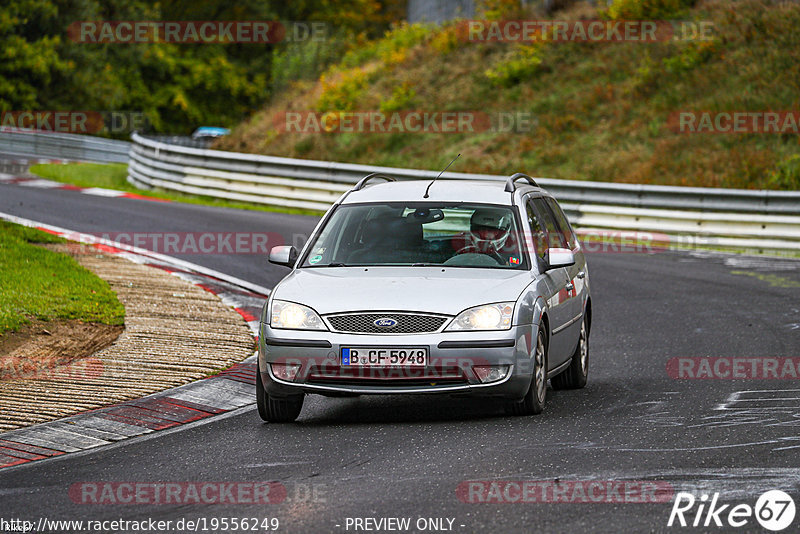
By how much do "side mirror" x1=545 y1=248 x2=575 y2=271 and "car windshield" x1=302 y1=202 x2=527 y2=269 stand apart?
203 mm

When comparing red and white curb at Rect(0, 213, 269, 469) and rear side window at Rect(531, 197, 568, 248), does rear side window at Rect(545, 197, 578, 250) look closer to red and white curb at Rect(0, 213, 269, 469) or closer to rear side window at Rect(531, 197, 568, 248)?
rear side window at Rect(531, 197, 568, 248)

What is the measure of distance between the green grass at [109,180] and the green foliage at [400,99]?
7.16m

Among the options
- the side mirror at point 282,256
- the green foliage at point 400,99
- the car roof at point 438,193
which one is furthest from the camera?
the green foliage at point 400,99

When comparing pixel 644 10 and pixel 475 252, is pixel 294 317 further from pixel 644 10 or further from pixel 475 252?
pixel 644 10

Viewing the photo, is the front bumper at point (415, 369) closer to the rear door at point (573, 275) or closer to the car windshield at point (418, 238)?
the car windshield at point (418, 238)

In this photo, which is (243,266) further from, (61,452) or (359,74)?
(359,74)

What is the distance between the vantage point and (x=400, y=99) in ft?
112

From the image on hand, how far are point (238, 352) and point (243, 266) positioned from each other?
6.02 meters

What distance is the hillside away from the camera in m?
26.9

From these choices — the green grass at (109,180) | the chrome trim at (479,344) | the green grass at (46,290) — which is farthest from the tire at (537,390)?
the green grass at (109,180)

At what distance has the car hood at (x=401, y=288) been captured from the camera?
27.3ft

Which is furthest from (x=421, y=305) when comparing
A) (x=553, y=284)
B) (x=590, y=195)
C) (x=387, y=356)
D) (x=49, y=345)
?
(x=590, y=195)

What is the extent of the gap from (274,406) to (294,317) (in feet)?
2.17

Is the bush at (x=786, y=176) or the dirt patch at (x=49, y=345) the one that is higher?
the bush at (x=786, y=176)
